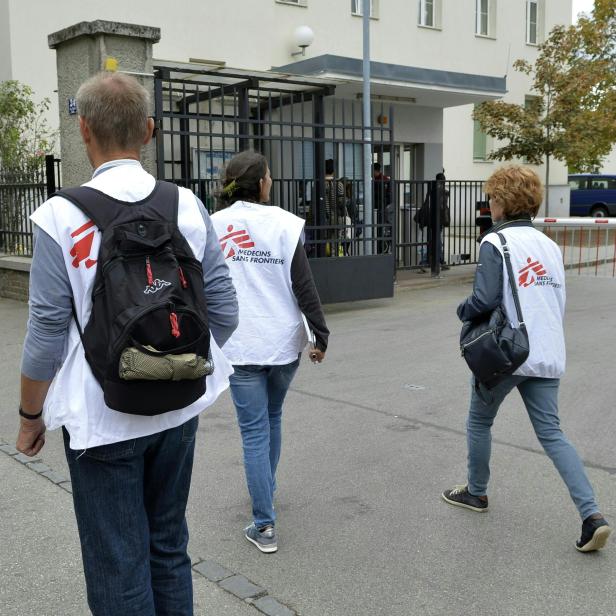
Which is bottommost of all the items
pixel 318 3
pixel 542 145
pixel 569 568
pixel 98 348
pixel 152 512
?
pixel 569 568

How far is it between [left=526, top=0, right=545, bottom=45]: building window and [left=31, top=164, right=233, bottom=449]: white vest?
25.6 m

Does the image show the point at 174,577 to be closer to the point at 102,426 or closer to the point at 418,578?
the point at 102,426

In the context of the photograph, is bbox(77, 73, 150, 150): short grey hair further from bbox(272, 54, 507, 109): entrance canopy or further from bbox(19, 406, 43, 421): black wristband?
bbox(272, 54, 507, 109): entrance canopy

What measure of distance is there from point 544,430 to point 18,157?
10914 mm

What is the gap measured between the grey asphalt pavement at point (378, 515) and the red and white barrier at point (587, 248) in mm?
9332

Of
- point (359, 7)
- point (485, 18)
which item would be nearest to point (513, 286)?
point (359, 7)

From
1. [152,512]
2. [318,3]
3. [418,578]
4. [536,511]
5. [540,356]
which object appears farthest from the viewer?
[318,3]

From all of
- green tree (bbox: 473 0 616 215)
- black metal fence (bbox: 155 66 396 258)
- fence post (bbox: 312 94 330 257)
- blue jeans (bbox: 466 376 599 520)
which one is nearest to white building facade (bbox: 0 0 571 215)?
black metal fence (bbox: 155 66 396 258)

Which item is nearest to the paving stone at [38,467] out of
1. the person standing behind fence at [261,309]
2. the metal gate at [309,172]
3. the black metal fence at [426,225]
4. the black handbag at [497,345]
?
the person standing behind fence at [261,309]

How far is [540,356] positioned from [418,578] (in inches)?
45.6

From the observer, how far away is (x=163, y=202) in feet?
7.55

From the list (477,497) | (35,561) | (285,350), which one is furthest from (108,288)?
(477,497)

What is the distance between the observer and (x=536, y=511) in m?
4.16

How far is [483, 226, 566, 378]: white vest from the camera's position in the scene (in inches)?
147
